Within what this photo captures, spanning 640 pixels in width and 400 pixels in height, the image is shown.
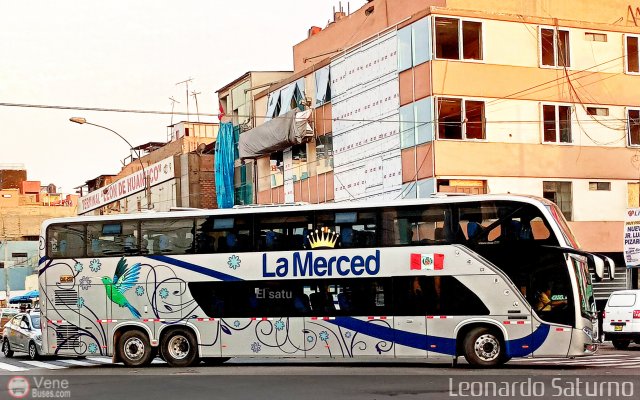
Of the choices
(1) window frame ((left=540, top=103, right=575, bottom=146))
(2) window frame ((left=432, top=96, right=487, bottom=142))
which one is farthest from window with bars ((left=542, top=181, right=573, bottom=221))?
(2) window frame ((left=432, top=96, right=487, bottom=142))

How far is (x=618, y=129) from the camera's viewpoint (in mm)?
41125

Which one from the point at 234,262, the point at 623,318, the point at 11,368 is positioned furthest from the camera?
the point at 623,318

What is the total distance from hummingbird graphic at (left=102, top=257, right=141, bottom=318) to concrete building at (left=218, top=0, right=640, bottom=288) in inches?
608

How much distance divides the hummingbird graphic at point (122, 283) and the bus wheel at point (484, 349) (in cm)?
818

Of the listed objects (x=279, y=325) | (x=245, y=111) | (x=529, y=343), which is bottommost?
(x=529, y=343)

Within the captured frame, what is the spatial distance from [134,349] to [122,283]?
168cm

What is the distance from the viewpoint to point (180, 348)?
80.1 feet

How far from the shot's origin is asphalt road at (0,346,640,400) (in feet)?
52.3

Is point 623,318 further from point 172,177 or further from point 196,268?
point 172,177

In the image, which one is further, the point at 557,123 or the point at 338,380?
the point at 557,123

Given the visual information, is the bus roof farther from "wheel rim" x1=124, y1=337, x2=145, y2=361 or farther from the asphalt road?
the asphalt road

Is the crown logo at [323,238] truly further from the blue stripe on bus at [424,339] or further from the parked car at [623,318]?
the parked car at [623,318]

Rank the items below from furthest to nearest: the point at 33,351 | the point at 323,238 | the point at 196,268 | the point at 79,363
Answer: the point at 33,351, the point at 79,363, the point at 196,268, the point at 323,238

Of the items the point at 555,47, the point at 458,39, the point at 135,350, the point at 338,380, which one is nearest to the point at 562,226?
the point at 338,380
